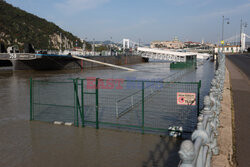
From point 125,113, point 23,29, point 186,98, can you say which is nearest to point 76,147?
point 186,98

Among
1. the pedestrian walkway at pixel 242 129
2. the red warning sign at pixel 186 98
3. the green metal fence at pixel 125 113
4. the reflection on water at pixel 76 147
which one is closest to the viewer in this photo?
the pedestrian walkway at pixel 242 129

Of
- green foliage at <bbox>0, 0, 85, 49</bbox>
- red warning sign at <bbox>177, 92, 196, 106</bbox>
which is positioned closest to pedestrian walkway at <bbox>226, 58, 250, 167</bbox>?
red warning sign at <bbox>177, 92, 196, 106</bbox>

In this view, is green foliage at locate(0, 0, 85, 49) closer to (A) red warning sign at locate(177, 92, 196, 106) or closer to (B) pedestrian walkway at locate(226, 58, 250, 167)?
(B) pedestrian walkway at locate(226, 58, 250, 167)

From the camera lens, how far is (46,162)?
5684mm

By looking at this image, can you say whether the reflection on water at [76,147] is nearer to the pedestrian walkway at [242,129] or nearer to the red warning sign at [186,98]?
the red warning sign at [186,98]

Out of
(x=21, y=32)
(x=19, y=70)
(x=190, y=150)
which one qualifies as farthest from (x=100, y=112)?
(x=21, y=32)

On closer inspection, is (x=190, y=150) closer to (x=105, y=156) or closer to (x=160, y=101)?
(x=105, y=156)

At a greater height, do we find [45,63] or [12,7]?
[12,7]

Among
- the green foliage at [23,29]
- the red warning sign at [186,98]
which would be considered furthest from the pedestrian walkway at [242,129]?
the green foliage at [23,29]

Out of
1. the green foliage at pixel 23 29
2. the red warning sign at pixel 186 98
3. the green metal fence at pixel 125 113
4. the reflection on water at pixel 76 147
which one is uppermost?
the green foliage at pixel 23 29

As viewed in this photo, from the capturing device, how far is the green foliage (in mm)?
81000

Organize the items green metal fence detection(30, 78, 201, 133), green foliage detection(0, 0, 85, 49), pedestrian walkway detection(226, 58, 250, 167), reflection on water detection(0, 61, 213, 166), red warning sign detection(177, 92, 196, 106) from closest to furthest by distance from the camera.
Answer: pedestrian walkway detection(226, 58, 250, 167) → reflection on water detection(0, 61, 213, 166) → red warning sign detection(177, 92, 196, 106) → green metal fence detection(30, 78, 201, 133) → green foliage detection(0, 0, 85, 49)

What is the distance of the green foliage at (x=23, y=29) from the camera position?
81.0 meters

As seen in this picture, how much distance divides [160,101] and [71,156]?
21.7 ft
